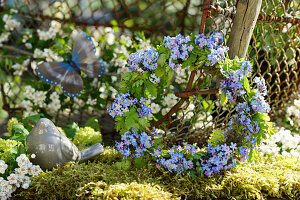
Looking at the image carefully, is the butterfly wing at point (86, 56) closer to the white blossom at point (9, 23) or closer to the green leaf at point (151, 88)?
the white blossom at point (9, 23)

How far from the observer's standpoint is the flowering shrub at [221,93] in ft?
5.88

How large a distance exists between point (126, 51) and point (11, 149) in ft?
4.41

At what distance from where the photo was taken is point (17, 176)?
1.71 metres

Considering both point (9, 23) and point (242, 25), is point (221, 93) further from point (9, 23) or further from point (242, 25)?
point (9, 23)

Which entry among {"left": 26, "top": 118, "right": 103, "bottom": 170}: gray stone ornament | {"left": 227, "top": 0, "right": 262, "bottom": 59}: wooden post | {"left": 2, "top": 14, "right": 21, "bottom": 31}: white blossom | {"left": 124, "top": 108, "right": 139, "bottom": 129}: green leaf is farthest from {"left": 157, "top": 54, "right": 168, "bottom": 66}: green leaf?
{"left": 2, "top": 14, "right": 21, "bottom": 31}: white blossom

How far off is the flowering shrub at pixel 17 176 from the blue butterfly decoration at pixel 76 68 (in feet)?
3.17

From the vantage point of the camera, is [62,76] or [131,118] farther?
[62,76]

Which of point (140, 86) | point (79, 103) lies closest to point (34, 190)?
point (140, 86)

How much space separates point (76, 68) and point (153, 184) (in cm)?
135

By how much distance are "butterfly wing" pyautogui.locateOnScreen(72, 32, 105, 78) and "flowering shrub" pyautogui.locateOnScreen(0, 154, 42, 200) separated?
108 centimetres

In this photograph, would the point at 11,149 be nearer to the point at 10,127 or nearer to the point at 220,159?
the point at 10,127

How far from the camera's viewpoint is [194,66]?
6.10 feet

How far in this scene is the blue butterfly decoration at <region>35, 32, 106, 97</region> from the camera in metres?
2.62

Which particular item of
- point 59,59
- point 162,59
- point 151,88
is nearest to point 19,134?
point 59,59
